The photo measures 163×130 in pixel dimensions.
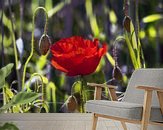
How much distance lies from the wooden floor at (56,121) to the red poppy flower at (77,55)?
0.59 m

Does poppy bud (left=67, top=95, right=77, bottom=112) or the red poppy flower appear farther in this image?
poppy bud (left=67, top=95, right=77, bottom=112)

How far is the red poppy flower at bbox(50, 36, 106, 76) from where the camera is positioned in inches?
157

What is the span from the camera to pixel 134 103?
3434mm

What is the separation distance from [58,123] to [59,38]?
1.07 m

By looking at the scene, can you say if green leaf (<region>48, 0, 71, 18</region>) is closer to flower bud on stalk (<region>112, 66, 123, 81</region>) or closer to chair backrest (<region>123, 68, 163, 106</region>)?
flower bud on stalk (<region>112, 66, 123, 81</region>)

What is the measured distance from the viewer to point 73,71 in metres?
4.18

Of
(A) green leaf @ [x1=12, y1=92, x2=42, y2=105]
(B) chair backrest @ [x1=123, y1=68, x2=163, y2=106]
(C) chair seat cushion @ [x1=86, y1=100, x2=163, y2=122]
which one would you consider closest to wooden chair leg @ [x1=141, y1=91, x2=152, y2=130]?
(C) chair seat cushion @ [x1=86, y1=100, x2=163, y2=122]

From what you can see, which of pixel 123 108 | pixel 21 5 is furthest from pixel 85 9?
pixel 123 108

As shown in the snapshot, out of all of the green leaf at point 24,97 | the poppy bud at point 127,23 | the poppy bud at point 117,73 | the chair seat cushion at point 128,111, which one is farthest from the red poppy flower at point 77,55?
the green leaf at point 24,97

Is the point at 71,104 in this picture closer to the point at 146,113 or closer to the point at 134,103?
the point at 134,103

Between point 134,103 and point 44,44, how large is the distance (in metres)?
1.62

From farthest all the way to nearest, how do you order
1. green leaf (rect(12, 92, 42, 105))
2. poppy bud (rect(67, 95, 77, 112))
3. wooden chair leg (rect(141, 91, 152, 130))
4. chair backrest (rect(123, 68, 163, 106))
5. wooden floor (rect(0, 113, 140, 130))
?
poppy bud (rect(67, 95, 77, 112)) → wooden floor (rect(0, 113, 140, 130)) → chair backrest (rect(123, 68, 163, 106)) → wooden chair leg (rect(141, 91, 152, 130)) → green leaf (rect(12, 92, 42, 105))

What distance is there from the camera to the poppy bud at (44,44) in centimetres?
455

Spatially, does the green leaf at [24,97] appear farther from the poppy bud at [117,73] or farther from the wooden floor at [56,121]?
the poppy bud at [117,73]
